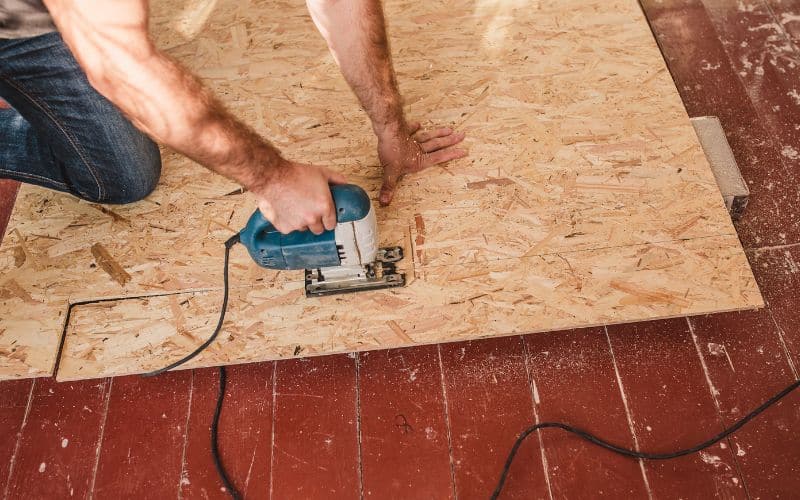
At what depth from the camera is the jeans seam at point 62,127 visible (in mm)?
1731

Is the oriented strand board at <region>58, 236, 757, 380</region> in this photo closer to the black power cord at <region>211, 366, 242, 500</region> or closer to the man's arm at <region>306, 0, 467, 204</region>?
the black power cord at <region>211, 366, 242, 500</region>

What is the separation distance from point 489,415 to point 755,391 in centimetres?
79

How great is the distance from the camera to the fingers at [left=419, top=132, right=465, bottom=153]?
199 cm

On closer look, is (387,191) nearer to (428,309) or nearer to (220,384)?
(428,309)

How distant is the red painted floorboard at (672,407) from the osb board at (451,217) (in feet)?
0.68

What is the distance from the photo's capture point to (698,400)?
5.89 feet

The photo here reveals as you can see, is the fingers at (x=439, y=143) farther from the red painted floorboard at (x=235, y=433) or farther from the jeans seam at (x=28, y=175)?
the jeans seam at (x=28, y=175)

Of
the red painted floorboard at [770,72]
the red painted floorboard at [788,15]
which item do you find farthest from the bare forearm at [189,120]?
the red painted floorboard at [788,15]

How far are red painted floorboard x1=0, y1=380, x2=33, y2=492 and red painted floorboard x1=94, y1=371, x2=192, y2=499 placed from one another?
290 mm

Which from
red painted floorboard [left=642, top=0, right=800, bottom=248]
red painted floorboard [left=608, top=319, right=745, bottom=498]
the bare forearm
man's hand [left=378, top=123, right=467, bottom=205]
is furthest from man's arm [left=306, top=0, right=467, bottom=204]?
red painted floorboard [left=642, top=0, right=800, bottom=248]

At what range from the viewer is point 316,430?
6.01ft

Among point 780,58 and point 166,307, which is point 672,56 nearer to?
point 780,58

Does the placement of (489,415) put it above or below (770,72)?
below

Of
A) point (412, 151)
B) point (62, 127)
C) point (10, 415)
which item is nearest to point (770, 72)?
point (412, 151)
